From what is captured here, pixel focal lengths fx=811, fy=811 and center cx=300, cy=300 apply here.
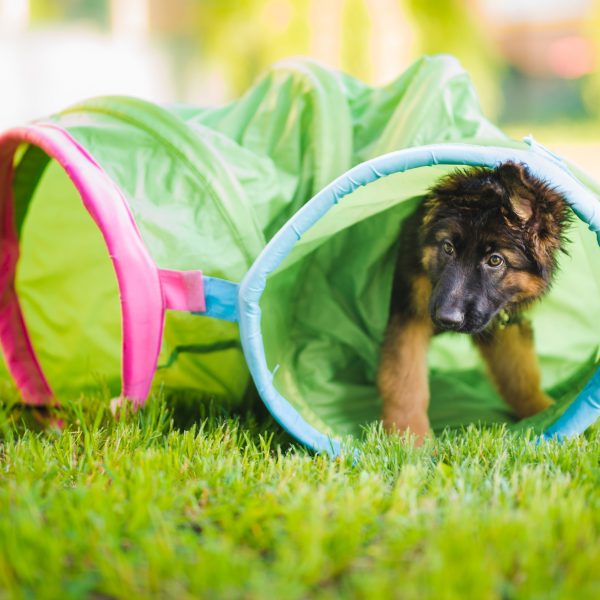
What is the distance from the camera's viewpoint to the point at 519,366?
4047 millimetres

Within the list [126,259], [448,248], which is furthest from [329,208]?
[126,259]

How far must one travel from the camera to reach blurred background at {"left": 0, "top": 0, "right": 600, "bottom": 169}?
11.4 meters

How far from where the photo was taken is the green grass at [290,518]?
2.05 m

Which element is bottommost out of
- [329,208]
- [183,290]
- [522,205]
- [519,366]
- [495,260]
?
[519,366]

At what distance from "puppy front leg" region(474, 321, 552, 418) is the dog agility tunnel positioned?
0.16 meters

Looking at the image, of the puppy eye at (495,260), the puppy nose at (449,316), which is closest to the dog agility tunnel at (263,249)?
the puppy eye at (495,260)

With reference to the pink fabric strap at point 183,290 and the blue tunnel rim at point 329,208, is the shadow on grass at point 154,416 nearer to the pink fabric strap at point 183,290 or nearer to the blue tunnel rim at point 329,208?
the blue tunnel rim at point 329,208

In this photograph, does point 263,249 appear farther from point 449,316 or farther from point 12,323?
point 12,323

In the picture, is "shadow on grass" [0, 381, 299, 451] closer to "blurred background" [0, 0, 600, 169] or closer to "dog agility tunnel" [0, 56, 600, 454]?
"dog agility tunnel" [0, 56, 600, 454]

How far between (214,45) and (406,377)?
441 inches

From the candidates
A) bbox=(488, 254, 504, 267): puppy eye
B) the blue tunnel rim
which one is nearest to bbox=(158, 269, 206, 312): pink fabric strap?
the blue tunnel rim

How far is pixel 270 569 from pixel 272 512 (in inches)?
10.8

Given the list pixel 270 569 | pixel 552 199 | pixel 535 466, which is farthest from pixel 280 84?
pixel 270 569

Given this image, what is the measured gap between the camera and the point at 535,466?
9.67 ft
